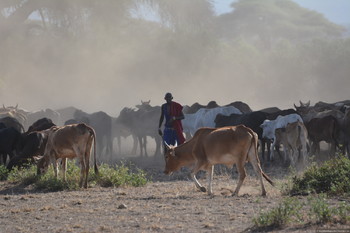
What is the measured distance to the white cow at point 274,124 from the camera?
21531 mm

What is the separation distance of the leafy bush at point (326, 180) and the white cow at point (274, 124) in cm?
815

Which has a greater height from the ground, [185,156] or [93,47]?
[93,47]

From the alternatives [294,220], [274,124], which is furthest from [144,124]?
[294,220]

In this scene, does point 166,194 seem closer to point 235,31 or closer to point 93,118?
point 93,118

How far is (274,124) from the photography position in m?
22.2

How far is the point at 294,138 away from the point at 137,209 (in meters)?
10.6

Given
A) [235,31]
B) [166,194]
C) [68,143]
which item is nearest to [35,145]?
[68,143]

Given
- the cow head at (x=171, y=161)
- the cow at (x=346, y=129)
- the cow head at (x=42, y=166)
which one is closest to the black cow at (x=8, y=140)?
the cow head at (x=42, y=166)

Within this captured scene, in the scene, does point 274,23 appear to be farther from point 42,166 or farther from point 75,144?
point 75,144

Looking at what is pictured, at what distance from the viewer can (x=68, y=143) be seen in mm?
14906

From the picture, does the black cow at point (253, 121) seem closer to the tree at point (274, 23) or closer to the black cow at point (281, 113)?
the black cow at point (281, 113)

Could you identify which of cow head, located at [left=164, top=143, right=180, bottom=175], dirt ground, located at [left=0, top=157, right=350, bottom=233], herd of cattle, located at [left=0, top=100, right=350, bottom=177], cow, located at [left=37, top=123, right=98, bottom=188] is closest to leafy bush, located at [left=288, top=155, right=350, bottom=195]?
dirt ground, located at [left=0, top=157, right=350, bottom=233]

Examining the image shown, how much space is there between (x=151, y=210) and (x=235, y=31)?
292 ft

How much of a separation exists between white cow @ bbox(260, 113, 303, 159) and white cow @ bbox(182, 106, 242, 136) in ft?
10.7
